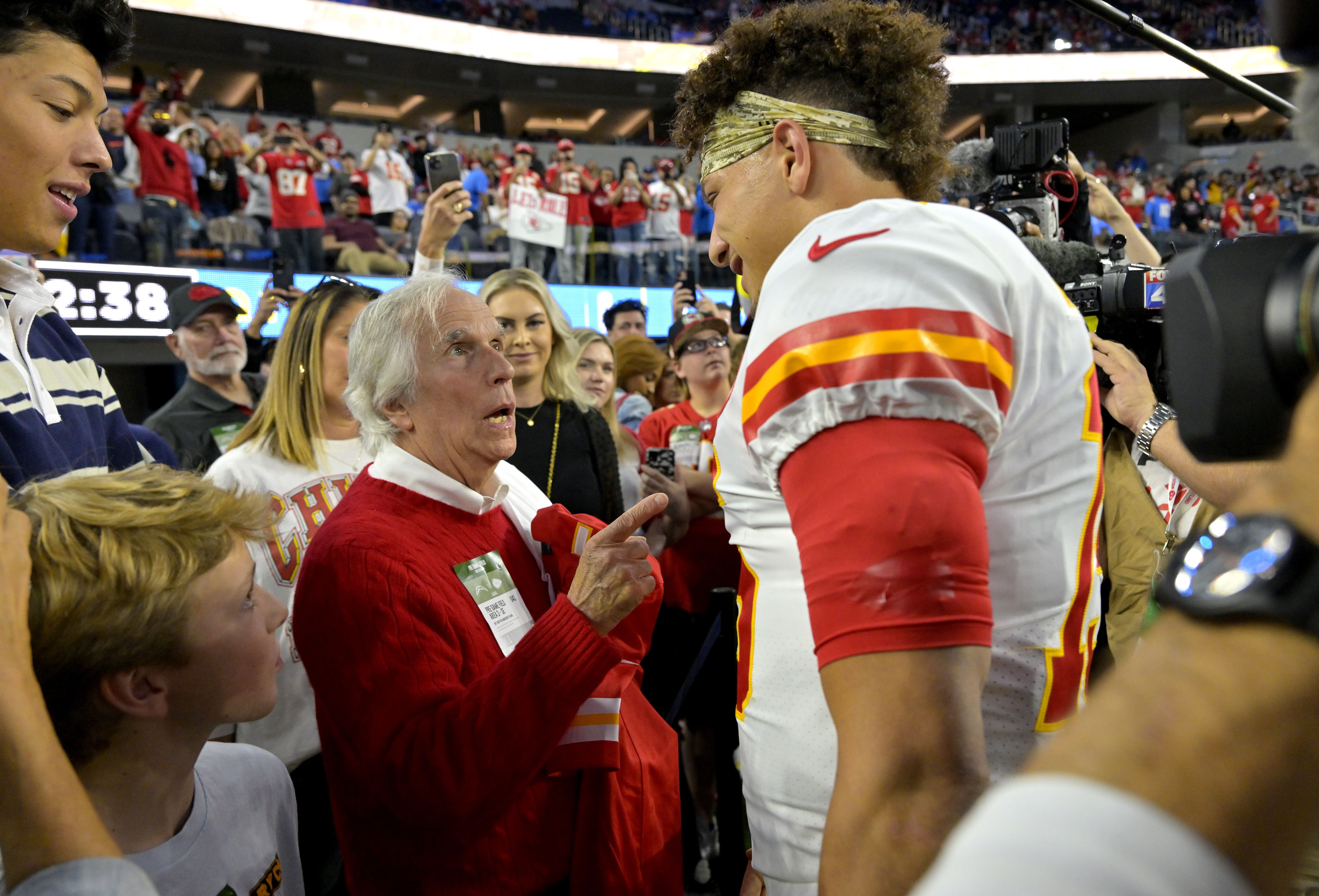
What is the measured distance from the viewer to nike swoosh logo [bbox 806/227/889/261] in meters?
0.85

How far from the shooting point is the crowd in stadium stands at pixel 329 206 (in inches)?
373

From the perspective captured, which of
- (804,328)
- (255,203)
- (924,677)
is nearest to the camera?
(924,677)

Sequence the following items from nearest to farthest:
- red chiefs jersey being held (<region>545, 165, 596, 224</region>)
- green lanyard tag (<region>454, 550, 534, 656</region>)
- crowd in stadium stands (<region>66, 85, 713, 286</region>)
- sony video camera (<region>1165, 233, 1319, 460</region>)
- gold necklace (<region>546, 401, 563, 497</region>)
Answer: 1. sony video camera (<region>1165, 233, 1319, 460</region>)
2. green lanyard tag (<region>454, 550, 534, 656</region>)
3. gold necklace (<region>546, 401, 563, 497</region>)
4. crowd in stadium stands (<region>66, 85, 713, 286</region>)
5. red chiefs jersey being held (<region>545, 165, 596, 224</region>)

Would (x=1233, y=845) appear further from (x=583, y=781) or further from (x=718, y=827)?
(x=718, y=827)

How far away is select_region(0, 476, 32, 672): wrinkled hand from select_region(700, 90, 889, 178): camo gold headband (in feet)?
2.93

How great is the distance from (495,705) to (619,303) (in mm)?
5156

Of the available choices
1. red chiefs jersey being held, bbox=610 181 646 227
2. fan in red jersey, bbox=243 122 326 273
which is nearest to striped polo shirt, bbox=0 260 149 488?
fan in red jersey, bbox=243 122 326 273

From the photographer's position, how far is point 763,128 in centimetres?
116

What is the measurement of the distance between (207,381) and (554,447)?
67.3 inches

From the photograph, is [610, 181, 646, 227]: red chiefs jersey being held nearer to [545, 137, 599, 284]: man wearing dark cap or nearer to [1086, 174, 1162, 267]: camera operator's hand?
[545, 137, 599, 284]: man wearing dark cap

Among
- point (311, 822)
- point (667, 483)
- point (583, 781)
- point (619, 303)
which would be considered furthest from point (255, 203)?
point (583, 781)

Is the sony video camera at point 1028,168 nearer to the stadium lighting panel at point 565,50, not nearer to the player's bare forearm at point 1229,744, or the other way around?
the player's bare forearm at point 1229,744

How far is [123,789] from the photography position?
49.0 inches

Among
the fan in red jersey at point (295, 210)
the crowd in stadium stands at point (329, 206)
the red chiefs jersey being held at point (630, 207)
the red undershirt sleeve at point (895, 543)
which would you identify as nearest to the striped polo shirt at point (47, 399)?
the red undershirt sleeve at point (895, 543)
